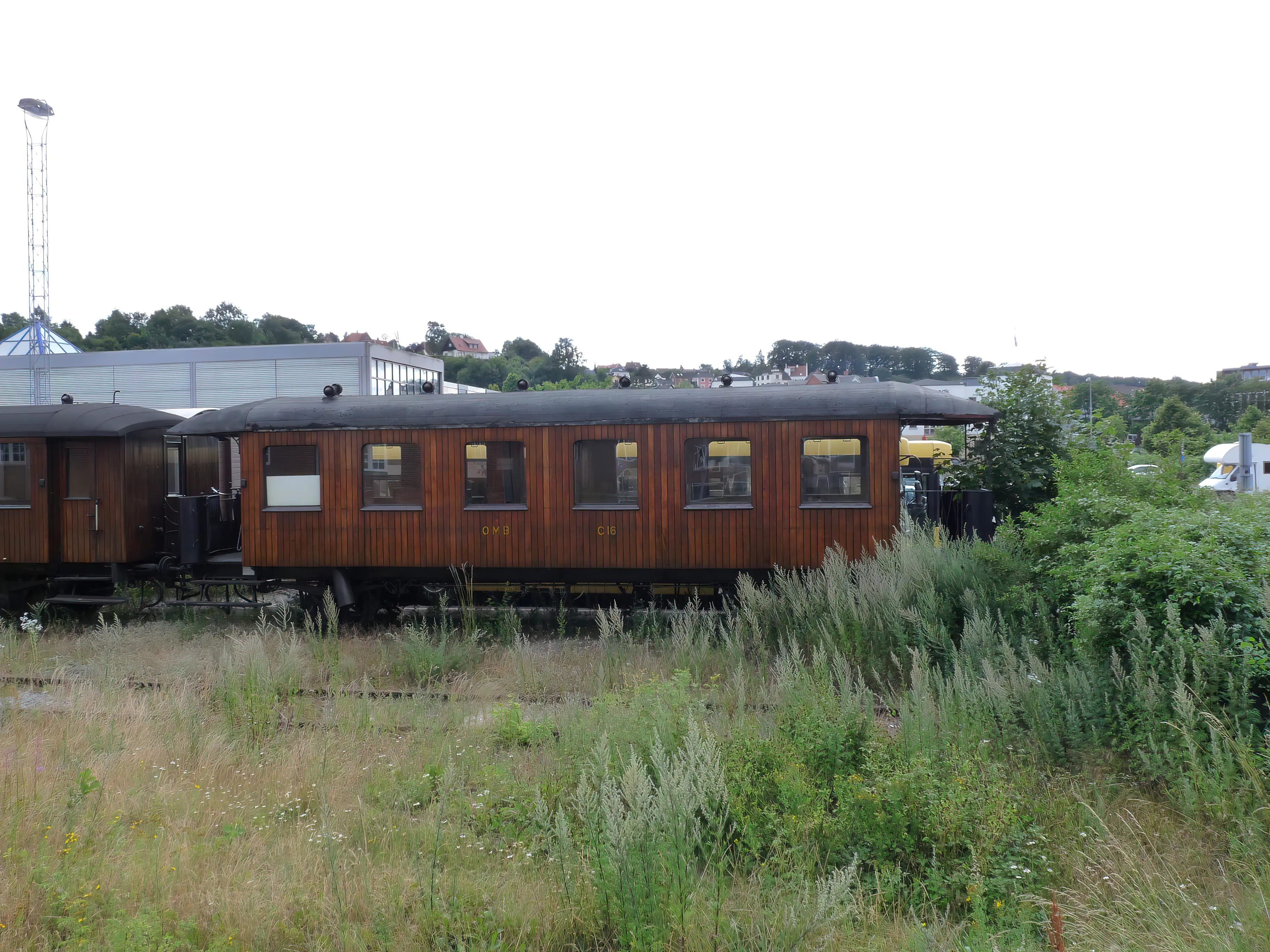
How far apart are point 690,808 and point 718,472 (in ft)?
22.4

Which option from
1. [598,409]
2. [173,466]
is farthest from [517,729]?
[173,466]

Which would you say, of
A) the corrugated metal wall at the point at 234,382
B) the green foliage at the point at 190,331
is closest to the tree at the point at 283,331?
the green foliage at the point at 190,331

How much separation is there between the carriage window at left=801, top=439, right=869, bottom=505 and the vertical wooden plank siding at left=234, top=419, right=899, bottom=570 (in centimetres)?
10

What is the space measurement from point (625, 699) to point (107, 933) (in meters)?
3.69

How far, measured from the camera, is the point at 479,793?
5.37 m

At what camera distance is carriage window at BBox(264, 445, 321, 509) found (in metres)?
11.4

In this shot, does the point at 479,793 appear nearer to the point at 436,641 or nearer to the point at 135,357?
the point at 436,641

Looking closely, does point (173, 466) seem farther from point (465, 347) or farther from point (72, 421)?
point (465, 347)

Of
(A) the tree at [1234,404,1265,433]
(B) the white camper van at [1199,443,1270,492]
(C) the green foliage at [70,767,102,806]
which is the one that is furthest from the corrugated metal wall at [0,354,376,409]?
(A) the tree at [1234,404,1265,433]

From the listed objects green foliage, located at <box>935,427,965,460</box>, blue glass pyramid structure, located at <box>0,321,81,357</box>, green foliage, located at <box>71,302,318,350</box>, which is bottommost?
green foliage, located at <box>935,427,965,460</box>

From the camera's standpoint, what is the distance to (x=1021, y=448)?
1170 centimetres

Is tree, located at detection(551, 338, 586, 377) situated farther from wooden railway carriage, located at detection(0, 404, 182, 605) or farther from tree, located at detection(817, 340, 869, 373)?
wooden railway carriage, located at detection(0, 404, 182, 605)

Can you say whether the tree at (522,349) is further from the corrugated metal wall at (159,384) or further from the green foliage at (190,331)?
the corrugated metal wall at (159,384)

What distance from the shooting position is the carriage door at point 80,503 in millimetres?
12172
